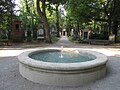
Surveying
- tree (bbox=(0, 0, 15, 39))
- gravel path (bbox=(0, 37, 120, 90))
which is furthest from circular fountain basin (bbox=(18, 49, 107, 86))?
tree (bbox=(0, 0, 15, 39))

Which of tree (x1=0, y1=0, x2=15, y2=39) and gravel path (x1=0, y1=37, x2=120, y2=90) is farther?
tree (x1=0, y1=0, x2=15, y2=39)

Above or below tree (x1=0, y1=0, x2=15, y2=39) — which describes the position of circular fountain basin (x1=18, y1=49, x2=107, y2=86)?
below

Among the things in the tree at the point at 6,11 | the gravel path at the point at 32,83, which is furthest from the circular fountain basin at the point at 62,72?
the tree at the point at 6,11

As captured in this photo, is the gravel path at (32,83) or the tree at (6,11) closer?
the gravel path at (32,83)

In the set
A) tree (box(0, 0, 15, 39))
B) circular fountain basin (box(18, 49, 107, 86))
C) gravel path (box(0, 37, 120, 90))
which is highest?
tree (box(0, 0, 15, 39))

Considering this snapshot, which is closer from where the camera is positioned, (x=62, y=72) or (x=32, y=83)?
(x=62, y=72)

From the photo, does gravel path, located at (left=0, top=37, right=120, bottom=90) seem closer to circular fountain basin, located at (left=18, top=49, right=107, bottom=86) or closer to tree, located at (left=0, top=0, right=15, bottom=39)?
circular fountain basin, located at (left=18, top=49, right=107, bottom=86)

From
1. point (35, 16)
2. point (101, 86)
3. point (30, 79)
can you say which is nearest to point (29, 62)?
point (30, 79)

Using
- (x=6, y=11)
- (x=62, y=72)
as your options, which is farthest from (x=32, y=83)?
(x=6, y=11)

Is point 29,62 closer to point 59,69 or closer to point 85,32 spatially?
point 59,69

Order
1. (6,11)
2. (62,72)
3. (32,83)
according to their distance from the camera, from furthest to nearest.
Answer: (6,11) < (32,83) < (62,72)

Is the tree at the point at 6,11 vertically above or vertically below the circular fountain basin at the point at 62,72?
above

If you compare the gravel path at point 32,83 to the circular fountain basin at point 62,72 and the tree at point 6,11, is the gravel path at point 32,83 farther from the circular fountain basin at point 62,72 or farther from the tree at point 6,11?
the tree at point 6,11

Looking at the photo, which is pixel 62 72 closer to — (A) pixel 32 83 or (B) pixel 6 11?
(A) pixel 32 83
